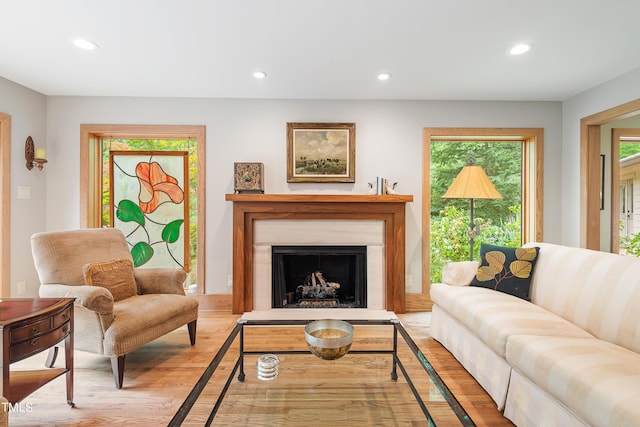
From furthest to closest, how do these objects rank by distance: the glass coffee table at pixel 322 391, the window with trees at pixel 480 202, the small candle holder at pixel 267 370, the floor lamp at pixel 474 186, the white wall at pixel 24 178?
the window with trees at pixel 480 202, the white wall at pixel 24 178, the floor lamp at pixel 474 186, the small candle holder at pixel 267 370, the glass coffee table at pixel 322 391

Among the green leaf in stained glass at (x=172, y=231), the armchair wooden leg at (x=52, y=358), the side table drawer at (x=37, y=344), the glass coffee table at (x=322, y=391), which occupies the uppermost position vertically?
the green leaf in stained glass at (x=172, y=231)

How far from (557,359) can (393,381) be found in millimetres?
733

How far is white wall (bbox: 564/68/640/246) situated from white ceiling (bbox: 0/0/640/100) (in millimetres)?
146

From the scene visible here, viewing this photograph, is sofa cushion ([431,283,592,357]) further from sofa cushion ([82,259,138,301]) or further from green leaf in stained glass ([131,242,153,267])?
green leaf in stained glass ([131,242,153,267])

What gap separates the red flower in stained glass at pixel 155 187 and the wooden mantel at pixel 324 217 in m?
0.84

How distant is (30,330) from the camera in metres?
1.43

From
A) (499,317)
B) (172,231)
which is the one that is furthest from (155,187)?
(499,317)

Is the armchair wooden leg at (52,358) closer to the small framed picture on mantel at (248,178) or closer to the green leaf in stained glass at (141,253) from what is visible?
the green leaf in stained glass at (141,253)

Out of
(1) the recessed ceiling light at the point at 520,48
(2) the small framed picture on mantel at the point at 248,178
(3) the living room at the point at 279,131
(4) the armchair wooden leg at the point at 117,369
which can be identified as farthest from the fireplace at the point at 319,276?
(1) the recessed ceiling light at the point at 520,48

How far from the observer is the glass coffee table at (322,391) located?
4.16 feet

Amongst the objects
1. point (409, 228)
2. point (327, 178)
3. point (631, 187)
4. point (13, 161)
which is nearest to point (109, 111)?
point (13, 161)

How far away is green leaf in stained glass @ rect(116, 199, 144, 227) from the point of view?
3.49m

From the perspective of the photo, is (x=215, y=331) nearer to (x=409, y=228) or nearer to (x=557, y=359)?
(x=409, y=228)

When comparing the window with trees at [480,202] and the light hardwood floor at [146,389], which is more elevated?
the window with trees at [480,202]
